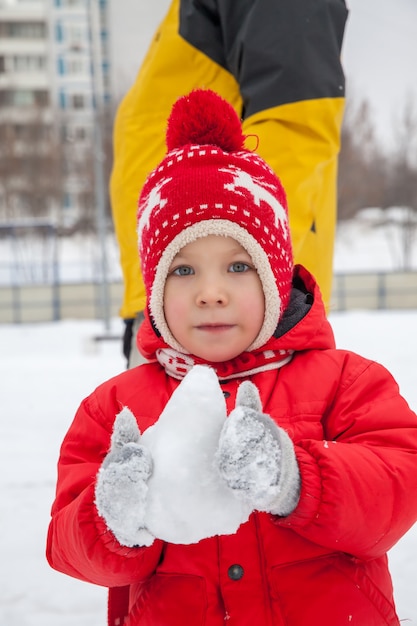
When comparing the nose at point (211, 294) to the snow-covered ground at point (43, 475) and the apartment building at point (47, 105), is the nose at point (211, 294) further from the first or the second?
the apartment building at point (47, 105)

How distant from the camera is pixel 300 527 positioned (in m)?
0.98

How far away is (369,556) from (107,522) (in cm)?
47

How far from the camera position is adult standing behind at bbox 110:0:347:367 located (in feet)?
5.17

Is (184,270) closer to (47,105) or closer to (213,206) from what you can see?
(213,206)

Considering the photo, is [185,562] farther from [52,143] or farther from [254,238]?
[52,143]

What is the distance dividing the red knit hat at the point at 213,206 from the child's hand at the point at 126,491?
36 centimetres

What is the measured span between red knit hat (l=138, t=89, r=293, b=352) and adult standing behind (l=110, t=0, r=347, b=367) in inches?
13.5

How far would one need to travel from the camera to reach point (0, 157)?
1176 inches

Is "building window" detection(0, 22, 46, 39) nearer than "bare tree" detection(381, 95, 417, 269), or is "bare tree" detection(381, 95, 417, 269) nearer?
"bare tree" detection(381, 95, 417, 269)

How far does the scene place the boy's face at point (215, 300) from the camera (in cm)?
116

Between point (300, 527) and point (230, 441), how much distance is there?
233 millimetres

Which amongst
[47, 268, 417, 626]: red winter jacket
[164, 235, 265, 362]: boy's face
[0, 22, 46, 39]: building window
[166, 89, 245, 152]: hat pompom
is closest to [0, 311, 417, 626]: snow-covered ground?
[47, 268, 417, 626]: red winter jacket

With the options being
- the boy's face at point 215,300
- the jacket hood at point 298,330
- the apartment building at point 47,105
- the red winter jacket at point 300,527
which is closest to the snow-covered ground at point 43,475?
the red winter jacket at point 300,527

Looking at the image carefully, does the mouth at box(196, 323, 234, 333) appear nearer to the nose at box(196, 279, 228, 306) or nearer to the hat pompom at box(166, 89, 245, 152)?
the nose at box(196, 279, 228, 306)
